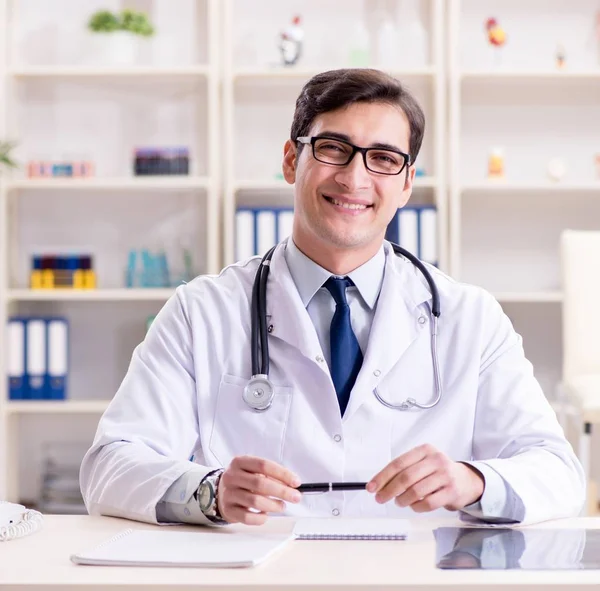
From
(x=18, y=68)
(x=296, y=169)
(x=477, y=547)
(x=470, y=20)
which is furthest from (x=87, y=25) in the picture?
(x=477, y=547)

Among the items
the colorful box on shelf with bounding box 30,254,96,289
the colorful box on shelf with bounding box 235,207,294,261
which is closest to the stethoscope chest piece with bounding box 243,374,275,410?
the colorful box on shelf with bounding box 235,207,294,261

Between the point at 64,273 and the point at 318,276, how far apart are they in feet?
7.92

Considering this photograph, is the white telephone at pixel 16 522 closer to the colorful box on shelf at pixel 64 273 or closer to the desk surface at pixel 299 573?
the desk surface at pixel 299 573

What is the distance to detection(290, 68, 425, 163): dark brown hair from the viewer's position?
1601mm

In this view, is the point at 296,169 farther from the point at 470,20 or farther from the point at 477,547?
the point at 470,20

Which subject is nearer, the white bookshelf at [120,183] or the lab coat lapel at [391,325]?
the lab coat lapel at [391,325]

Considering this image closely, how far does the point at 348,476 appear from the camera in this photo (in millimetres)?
1517

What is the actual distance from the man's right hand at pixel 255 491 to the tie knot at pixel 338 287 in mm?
492

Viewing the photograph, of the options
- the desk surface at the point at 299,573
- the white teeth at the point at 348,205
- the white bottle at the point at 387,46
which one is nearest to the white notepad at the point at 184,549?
the desk surface at the point at 299,573

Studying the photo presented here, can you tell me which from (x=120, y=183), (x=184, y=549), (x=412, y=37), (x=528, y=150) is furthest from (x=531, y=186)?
(x=184, y=549)

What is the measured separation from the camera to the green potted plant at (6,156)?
11.7 feet

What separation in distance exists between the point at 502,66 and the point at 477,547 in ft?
10.3

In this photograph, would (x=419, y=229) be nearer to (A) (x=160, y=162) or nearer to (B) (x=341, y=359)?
(A) (x=160, y=162)

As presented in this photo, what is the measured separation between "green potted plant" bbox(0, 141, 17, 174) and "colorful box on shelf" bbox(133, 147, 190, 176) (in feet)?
1.59
